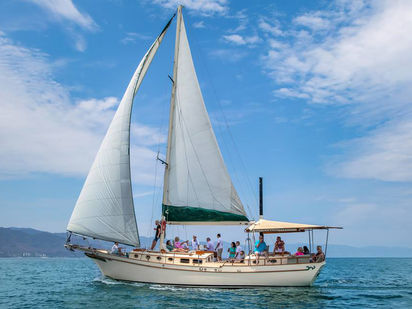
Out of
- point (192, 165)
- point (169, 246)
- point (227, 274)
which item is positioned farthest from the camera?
point (192, 165)

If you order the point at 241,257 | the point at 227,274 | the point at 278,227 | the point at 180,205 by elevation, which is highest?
the point at 180,205

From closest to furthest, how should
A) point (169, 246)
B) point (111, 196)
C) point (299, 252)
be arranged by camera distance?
point (111, 196)
point (299, 252)
point (169, 246)

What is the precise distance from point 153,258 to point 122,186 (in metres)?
4.62

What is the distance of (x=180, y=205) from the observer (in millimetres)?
23938

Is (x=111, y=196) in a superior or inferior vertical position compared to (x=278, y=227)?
superior

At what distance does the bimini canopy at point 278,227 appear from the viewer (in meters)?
22.1

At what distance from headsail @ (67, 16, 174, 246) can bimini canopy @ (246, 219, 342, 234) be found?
7.29 m

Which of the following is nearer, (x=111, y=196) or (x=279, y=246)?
(x=111, y=196)

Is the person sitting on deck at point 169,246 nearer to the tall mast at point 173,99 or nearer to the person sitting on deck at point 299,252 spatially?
the tall mast at point 173,99

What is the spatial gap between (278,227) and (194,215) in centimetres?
541

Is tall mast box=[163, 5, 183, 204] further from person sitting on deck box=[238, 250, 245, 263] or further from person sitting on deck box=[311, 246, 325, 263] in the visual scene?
person sitting on deck box=[311, 246, 325, 263]

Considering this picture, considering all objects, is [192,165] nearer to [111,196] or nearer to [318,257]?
[111,196]

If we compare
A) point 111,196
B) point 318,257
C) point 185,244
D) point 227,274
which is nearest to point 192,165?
point 185,244

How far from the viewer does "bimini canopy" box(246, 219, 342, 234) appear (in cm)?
2209
